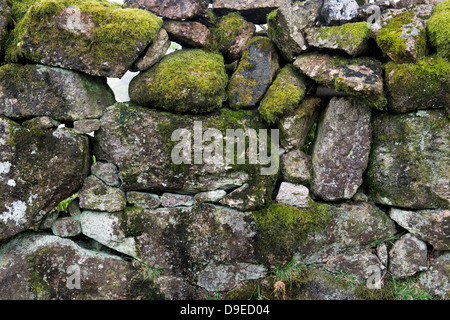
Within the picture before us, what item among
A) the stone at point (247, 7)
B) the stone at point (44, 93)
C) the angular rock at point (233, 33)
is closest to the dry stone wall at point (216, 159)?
the stone at point (44, 93)

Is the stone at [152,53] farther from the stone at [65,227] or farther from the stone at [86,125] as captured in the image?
the stone at [65,227]

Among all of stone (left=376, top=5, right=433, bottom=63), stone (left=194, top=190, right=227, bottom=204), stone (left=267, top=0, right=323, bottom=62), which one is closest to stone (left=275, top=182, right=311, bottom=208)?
stone (left=194, top=190, right=227, bottom=204)

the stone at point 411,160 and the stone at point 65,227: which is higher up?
the stone at point 411,160

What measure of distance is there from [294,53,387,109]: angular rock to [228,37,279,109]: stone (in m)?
0.46

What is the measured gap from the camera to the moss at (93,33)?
142 inches

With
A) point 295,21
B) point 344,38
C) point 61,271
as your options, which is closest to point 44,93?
point 61,271

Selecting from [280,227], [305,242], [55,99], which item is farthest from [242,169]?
[55,99]

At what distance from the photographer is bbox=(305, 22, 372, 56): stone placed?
3.65 metres

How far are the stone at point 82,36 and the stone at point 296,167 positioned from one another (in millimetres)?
2156

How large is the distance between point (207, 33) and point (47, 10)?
1.78m

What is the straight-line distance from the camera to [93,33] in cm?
371

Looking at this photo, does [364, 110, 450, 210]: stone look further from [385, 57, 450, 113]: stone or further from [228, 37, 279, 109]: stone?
[228, 37, 279, 109]: stone

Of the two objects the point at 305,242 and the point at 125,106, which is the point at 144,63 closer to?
the point at 125,106

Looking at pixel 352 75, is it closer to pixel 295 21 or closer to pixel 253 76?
pixel 295 21
